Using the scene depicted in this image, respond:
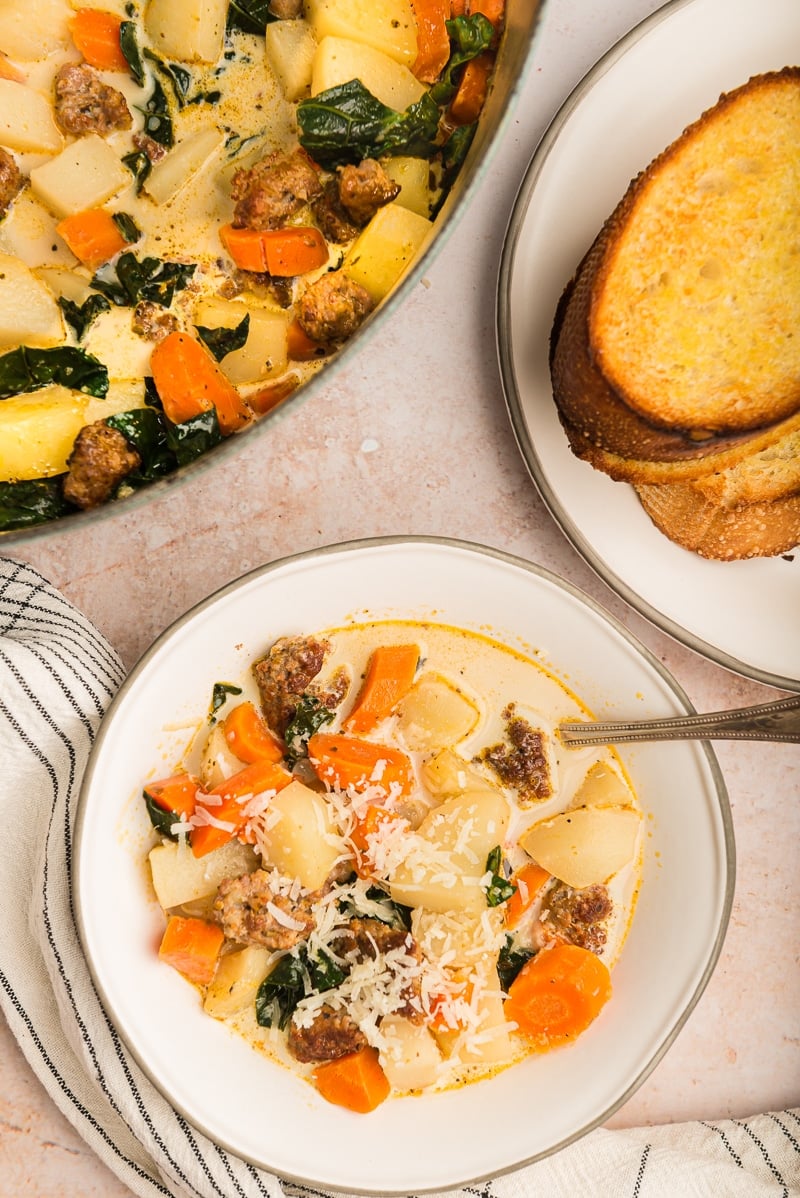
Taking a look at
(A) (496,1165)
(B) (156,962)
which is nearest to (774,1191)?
(A) (496,1165)

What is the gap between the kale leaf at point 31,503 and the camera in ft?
7.16

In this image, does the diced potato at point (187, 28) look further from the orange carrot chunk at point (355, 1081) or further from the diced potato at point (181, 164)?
the orange carrot chunk at point (355, 1081)

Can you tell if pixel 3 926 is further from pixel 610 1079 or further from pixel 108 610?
pixel 610 1079

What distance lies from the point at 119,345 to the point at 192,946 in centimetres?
155

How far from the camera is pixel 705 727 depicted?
2.44 metres

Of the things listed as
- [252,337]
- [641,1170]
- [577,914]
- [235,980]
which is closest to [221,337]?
[252,337]

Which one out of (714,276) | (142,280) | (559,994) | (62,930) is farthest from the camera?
(559,994)

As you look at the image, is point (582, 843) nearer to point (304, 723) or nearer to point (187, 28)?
point (304, 723)

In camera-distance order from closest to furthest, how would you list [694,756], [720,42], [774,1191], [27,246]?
1. [27,246]
2. [720,42]
3. [694,756]
4. [774,1191]

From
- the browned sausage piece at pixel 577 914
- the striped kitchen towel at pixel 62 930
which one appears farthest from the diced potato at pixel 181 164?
the browned sausage piece at pixel 577 914

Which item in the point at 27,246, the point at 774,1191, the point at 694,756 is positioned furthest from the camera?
the point at 774,1191

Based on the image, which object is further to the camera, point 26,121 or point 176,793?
point 176,793

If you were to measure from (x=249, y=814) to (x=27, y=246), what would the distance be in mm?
1511

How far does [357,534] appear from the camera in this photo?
268cm
